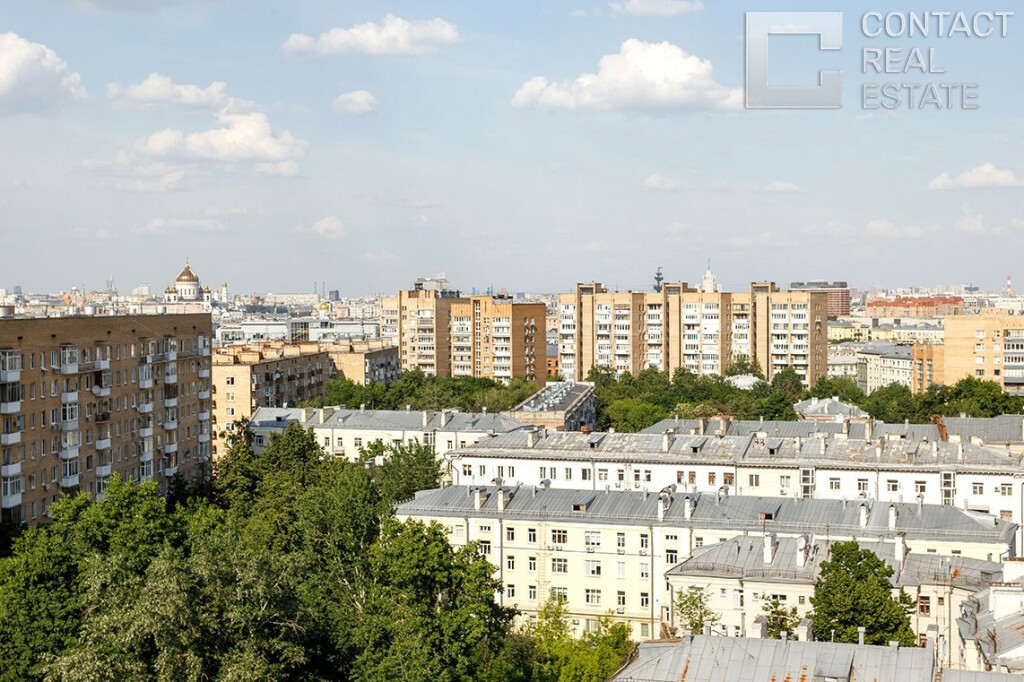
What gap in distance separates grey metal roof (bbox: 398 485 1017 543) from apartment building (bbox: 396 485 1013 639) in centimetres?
4

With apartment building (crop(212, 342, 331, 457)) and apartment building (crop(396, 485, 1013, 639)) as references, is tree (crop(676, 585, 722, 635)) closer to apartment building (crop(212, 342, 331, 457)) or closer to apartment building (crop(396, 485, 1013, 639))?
apartment building (crop(396, 485, 1013, 639))

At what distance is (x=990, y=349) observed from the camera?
10494cm

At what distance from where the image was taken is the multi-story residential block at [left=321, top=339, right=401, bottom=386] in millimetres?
110625

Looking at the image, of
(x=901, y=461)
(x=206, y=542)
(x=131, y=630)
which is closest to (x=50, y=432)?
(x=206, y=542)

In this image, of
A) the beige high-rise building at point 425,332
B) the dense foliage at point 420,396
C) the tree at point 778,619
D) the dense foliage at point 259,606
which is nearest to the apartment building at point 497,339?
the beige high-rise building at point 425,332

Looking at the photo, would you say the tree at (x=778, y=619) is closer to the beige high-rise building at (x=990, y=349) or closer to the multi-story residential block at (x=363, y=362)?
the multi-story residential block at (x=363, y=362)

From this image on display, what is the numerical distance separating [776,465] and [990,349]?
59627mm

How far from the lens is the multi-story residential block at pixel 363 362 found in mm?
110625

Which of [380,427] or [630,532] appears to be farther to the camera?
[380,427]

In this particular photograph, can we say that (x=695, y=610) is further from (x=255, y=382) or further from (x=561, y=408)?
(x=255, y=382)

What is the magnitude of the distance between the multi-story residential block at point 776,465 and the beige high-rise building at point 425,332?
71.8 m

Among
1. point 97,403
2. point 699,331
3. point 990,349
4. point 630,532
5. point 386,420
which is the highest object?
point 699,331

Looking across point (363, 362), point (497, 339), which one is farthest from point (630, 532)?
point (497, 339)

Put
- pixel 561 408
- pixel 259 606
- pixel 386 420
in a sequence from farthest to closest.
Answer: pixel 561 408 → pixel 386 420 → pixel 259 606
